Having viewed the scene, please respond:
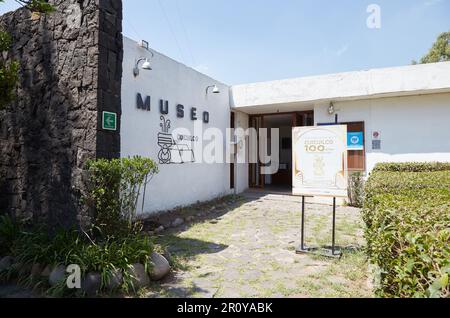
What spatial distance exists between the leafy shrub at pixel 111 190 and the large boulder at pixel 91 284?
71cm

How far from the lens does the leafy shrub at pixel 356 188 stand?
7980 mm

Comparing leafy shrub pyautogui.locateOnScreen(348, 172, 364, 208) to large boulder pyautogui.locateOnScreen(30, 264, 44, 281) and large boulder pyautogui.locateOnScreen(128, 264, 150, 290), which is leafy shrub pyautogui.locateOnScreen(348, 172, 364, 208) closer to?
large boulder pyautogui.locateOnScreen(128, 264, 150, 290)

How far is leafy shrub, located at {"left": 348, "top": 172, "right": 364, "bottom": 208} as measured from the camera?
7980 millimetres

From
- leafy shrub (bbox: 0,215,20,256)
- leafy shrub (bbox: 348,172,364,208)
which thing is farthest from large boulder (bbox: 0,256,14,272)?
leafy shrub (bbox: 348,172,364,208)

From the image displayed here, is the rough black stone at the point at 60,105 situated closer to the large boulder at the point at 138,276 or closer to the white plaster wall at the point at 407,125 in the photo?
the large boulder at the point at 138,276

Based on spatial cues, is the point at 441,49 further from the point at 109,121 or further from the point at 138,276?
the point at 138,276

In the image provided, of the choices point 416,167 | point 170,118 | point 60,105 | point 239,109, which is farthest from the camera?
point 239,109

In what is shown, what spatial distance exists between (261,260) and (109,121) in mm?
2888

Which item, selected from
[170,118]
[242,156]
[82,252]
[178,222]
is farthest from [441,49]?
[82,252]

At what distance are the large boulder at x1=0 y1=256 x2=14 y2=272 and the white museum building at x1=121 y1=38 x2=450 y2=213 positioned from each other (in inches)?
98.4

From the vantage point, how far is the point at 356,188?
8047mm
